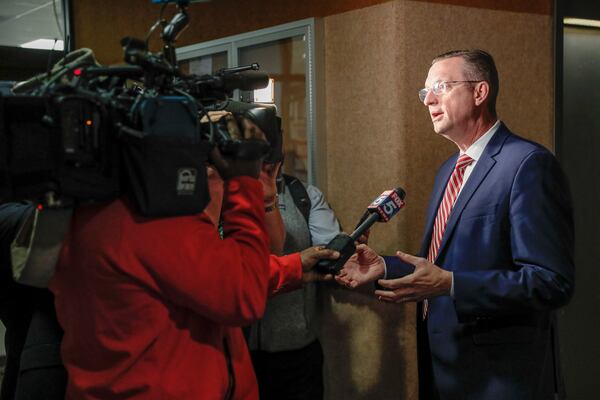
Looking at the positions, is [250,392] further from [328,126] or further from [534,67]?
[534,67]

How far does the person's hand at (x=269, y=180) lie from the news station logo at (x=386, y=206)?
1.06ft

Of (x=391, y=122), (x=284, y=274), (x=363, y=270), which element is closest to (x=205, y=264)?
(x=284, y=274)

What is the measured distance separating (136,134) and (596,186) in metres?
2.64

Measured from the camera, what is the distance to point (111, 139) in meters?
1.40

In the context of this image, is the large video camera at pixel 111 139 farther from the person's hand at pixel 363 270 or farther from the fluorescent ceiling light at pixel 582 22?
the fluorescent ceiling light at pixel 582 22

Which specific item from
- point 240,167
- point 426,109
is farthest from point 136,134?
point 426,109

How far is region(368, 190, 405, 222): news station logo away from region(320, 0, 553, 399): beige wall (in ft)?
1.87

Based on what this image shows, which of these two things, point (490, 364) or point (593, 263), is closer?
point (490, 364)

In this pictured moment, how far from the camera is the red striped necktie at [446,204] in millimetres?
2365

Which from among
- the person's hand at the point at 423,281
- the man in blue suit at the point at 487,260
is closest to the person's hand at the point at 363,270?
the man in blue suit at the point at 487,260

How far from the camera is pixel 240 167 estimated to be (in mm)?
1535

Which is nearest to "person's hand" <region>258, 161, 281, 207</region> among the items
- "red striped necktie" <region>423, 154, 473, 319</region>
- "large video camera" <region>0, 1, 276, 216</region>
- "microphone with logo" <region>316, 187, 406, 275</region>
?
"microphone with logo" <region>316, 187, 406, 275</region>

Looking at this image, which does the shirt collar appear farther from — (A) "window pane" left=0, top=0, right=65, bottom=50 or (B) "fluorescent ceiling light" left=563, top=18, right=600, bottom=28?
(A) "window pane" left=0, top=0, right=65, bottom=50

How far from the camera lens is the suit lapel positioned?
2.22 metres
